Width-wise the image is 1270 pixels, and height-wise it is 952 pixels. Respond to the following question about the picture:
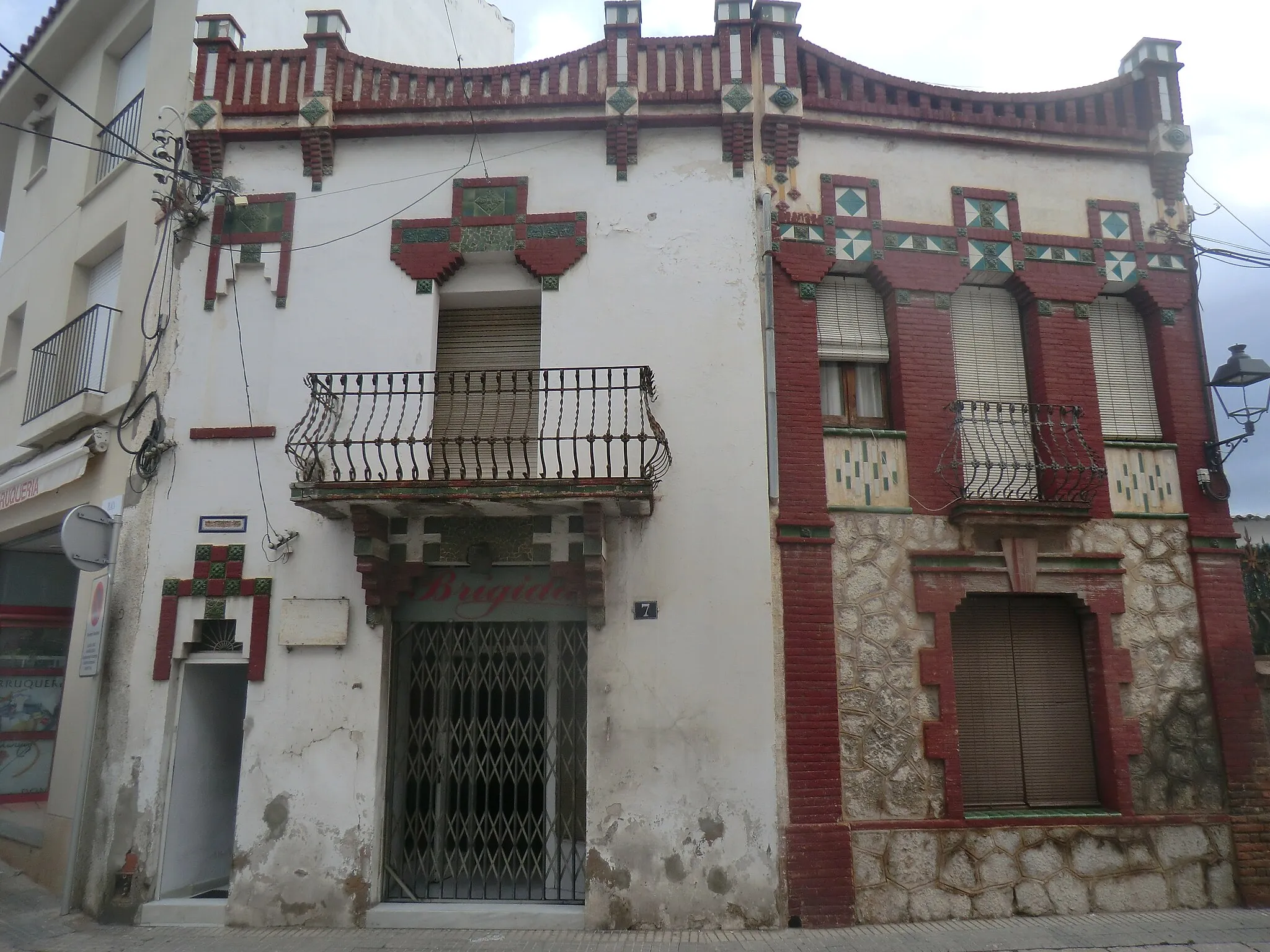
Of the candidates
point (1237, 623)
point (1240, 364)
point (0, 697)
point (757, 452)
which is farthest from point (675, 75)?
point (0, 697)

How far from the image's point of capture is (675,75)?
8742 millimetres

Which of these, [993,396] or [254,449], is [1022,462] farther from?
[254,449]

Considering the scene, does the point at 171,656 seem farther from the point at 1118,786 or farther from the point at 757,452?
the point at 1118,786

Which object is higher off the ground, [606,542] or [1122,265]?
[1122,265]

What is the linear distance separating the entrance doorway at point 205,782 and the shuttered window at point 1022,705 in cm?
668

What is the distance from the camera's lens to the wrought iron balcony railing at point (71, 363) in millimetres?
9125

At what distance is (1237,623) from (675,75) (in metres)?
7.61

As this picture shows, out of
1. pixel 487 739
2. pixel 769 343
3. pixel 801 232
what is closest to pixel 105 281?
pixel 487 739

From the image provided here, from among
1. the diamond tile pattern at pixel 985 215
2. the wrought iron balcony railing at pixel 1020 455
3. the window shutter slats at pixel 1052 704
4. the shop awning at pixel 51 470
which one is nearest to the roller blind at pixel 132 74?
the shop awning at pixel 51 470

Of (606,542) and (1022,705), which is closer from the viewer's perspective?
(606,542)

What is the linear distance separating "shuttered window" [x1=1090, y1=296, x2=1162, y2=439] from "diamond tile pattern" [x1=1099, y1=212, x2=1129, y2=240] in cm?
64

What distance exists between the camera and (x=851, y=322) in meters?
8.63

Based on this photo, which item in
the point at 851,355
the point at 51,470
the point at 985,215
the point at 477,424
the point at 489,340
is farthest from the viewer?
the point at 51,470

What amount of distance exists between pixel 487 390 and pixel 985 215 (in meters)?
5.37
